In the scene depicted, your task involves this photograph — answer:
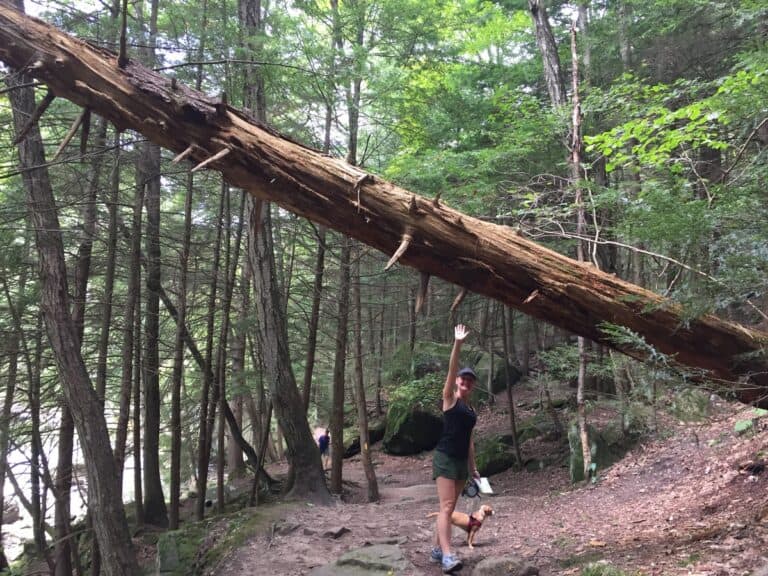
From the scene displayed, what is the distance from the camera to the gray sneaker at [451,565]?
444cm

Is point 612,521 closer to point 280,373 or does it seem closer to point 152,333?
point 280,373

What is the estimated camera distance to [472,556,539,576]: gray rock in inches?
163

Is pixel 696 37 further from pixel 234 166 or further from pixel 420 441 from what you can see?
pixel 420 441

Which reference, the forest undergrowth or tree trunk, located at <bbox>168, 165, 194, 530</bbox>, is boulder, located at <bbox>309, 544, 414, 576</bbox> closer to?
the forest undergrowth

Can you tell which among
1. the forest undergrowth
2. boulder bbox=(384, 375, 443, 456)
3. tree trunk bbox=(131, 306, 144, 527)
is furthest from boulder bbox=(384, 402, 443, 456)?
tree trunk bbox=(131, 306, 144, 527)

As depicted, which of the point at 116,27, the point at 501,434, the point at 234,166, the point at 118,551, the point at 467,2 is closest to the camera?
the point at 234,166

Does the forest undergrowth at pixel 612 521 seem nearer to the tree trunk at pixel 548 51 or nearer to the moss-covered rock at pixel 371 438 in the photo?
the tree trunk at pixel 548 51

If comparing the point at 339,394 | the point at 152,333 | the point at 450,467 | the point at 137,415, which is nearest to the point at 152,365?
the point at 152,333

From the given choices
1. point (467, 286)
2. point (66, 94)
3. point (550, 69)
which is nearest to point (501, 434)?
point (550, 69)

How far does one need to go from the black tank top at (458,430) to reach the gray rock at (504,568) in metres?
0.89

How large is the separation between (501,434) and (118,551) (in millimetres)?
9099

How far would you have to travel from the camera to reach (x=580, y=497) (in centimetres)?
762

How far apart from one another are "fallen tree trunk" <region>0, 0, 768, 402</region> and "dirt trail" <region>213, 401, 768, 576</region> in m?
1.31

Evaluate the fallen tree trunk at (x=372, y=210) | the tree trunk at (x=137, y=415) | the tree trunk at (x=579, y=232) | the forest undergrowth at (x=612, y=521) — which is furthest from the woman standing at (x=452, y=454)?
the tree trunk at (x=137, y=415)
